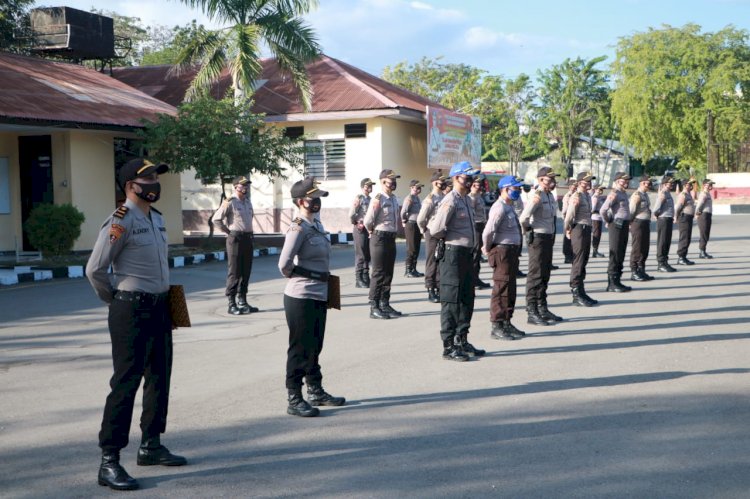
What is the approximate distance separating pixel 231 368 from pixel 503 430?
3.39m

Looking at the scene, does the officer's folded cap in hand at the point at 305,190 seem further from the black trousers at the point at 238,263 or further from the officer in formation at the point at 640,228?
the officer in formation at the point at 640,228

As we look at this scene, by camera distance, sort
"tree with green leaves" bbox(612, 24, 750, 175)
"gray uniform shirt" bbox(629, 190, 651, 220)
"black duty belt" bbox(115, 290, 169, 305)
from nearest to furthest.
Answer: "black duty belt" bbox(115, 290, 169, 305) < "gray uniform shirt" bbox(629, 190, 651, 220) < "tree with green leaves" bbox(612, 24, 750, 175)

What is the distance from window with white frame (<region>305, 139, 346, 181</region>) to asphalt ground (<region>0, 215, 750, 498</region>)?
1788 cm

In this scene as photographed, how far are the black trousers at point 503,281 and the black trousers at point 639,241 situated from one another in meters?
6.34

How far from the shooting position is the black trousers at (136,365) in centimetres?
524

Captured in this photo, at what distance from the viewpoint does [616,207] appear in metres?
14.7

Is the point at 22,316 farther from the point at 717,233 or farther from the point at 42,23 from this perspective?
the point at 717,233

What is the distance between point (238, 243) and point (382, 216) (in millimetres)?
2166

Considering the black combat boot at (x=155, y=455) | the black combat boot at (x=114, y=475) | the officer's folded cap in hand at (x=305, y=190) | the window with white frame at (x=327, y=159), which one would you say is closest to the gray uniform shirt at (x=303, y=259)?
the officer's folded cap in hand at (x=305, y=190)

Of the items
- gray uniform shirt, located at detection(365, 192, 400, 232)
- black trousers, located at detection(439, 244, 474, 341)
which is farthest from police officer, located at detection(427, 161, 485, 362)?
gray uniform shirt, located at detection(365, 192, 400, 232)

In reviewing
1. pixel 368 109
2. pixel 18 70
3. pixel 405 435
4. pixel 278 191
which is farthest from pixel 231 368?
pixel 278 191

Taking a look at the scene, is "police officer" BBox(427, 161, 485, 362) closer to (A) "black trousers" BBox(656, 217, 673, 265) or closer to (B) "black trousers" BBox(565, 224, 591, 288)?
(B) "black trousers" BBox(565, 224, 591, 288)

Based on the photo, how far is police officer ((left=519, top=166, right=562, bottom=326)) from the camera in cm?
1105

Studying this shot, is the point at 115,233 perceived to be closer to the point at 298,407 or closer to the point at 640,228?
the point at 298,407
